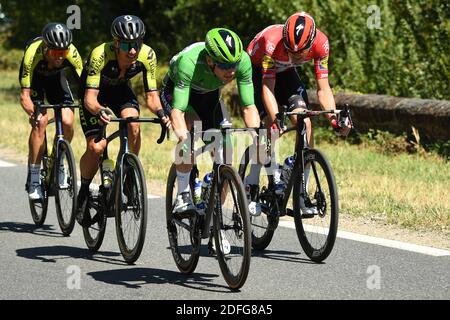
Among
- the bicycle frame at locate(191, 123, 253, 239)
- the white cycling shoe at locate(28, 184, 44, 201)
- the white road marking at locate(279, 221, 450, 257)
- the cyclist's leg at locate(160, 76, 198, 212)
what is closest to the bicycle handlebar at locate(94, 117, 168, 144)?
the cyclist's leg at locate(160, 76, 198, 212)

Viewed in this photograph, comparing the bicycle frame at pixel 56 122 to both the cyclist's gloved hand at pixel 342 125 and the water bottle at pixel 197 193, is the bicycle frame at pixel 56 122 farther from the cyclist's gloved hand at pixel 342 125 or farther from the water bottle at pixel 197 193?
the cyclist's gloved hand at pixel 342 125

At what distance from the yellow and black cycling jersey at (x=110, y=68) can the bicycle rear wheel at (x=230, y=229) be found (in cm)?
175

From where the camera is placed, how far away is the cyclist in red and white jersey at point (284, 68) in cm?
861

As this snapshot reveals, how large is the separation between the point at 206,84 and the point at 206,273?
4.75 ft

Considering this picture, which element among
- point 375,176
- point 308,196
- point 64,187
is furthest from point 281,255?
point 375,176

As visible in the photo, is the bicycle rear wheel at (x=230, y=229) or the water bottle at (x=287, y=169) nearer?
the bicycle rear wheel at (x=230, y=229)

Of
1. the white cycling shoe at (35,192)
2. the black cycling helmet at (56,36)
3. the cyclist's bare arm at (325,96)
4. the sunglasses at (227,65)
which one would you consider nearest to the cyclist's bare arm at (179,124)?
the sunglasses at (227,65)

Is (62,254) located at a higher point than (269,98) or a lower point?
lower

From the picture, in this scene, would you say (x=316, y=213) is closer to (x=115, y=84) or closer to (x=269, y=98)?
(x=269, y=98)

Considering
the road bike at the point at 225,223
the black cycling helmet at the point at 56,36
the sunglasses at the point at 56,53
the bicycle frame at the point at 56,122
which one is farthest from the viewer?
the sunglasses at the point at 56,53

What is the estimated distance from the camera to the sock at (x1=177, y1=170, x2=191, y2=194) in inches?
313

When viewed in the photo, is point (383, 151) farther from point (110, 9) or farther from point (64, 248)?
point (110, 9)

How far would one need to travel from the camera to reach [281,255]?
872cm
